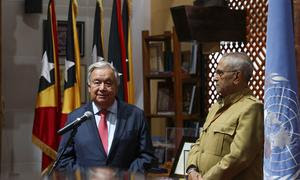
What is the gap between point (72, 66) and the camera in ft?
16.7

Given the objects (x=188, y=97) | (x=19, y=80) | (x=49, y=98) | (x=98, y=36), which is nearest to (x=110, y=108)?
(x=49, y=98)

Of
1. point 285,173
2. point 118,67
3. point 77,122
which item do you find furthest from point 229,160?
point 118,67

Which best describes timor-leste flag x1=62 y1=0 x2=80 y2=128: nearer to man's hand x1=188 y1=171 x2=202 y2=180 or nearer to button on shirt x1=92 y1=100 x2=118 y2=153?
button on shirt x1=92 y1=100 x2=118 y2=153

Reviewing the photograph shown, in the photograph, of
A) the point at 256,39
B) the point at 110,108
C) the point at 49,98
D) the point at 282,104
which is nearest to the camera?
the point at 282,104

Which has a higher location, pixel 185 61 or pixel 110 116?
pixel 185 61

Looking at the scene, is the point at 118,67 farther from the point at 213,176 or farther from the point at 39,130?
the point at 213,176

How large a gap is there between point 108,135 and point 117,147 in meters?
0.09

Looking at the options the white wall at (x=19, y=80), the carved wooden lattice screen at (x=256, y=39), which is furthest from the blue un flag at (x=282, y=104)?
the white wall at (x=19, y=80)

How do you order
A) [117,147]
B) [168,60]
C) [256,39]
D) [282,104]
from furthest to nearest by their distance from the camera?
[168,60], [256,39], [117,147], [282,104]

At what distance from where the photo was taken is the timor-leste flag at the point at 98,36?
5152mm

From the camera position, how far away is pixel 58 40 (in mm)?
5531

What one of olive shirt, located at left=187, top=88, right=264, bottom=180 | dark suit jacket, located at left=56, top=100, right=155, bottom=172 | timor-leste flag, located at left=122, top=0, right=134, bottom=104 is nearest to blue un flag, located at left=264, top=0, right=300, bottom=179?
olive shirt, located at left=187, top=88, right=264, bottom=180

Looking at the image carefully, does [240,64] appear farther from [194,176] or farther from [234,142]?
[194,176]

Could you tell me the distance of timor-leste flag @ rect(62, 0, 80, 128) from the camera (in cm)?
504
